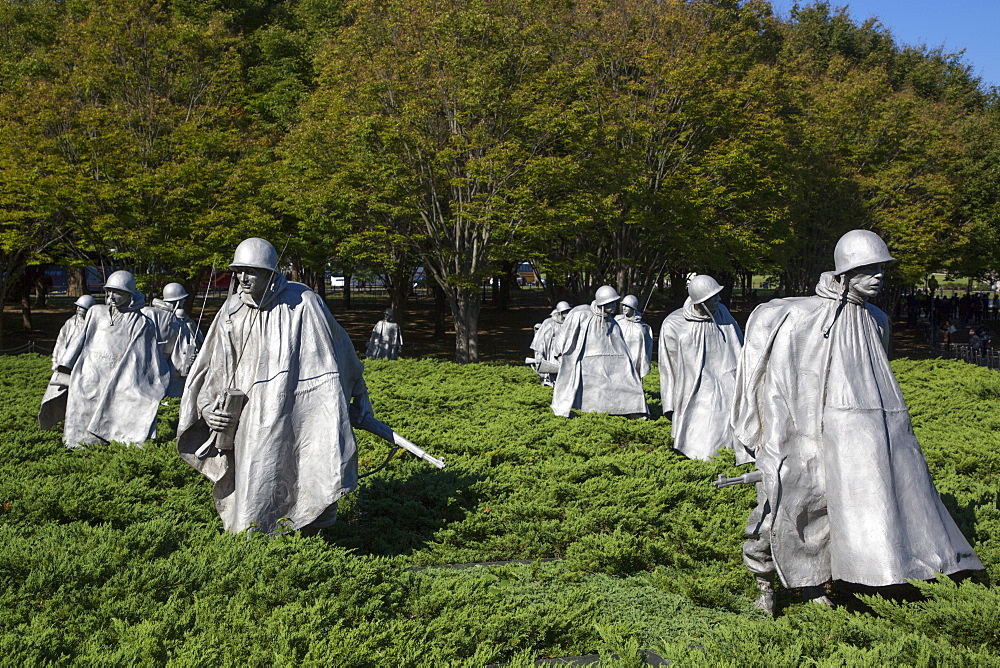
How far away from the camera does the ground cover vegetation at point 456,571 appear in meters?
4.24

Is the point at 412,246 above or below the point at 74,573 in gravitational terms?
above

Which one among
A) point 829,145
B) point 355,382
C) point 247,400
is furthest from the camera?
point 829,145

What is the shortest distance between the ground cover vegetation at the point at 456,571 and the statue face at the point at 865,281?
1.71 meters

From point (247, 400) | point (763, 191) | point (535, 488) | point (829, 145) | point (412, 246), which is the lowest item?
point (535, 488)

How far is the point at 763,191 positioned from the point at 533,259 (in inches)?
262

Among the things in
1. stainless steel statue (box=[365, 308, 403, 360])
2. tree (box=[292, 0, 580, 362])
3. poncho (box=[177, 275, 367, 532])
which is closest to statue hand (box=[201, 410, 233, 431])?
poncho (box=[177, 275, 367, 532])

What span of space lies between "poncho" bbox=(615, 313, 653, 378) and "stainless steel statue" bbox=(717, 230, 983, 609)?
8.13 meters

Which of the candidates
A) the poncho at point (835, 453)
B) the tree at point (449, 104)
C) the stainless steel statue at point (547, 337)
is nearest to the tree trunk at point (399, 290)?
the tree at point (449, 104)

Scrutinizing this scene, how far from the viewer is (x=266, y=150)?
81.5 feet

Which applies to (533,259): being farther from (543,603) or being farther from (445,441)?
(543,603)

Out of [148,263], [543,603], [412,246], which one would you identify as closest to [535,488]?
[543,603]

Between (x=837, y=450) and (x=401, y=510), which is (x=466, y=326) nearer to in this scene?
(x=401, y=510)

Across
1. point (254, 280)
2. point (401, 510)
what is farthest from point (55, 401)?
point (254, 280)

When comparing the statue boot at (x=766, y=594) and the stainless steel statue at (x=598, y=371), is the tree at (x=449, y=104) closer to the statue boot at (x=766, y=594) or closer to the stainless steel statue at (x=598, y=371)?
the stainless steel statue at (x=598, y=371)
